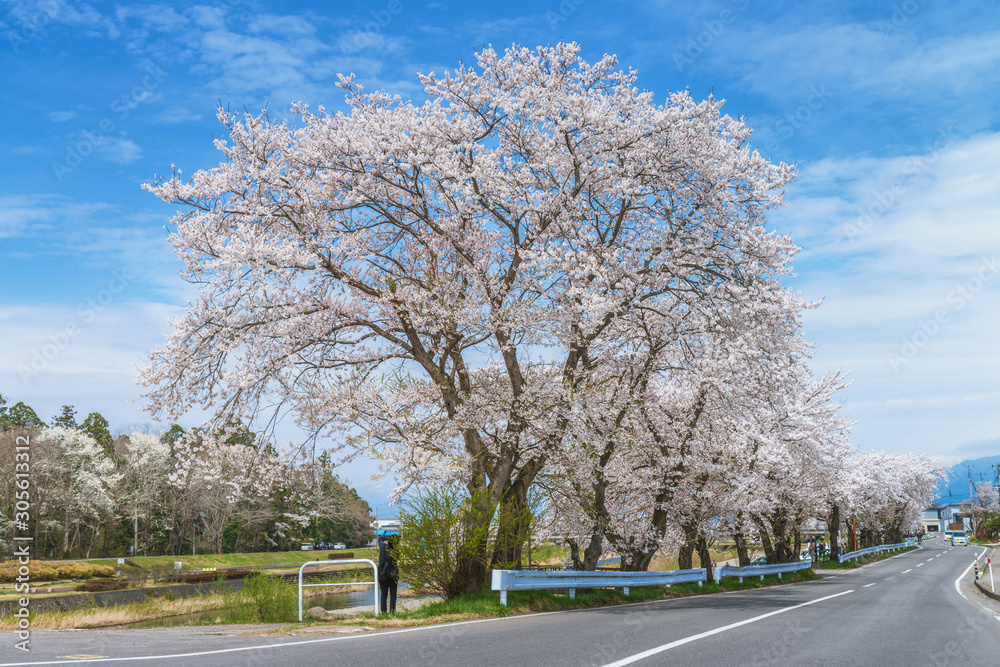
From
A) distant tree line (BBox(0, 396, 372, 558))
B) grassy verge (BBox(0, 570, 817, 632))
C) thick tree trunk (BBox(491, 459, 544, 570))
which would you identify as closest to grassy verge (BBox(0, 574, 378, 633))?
grassy verge (BBox(0, 570, 817, 632))

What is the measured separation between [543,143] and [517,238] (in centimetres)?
208

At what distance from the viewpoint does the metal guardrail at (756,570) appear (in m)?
26.5

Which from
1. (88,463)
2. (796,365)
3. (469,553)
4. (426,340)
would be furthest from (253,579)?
(88,463)

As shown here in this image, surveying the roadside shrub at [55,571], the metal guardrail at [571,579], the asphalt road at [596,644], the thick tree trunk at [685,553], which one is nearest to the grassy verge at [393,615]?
the metal guardrail at [571,579]

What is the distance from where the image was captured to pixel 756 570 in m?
29.7

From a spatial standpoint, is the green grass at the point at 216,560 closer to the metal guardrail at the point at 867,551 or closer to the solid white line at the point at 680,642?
the metal guardrail at the point at 867,551

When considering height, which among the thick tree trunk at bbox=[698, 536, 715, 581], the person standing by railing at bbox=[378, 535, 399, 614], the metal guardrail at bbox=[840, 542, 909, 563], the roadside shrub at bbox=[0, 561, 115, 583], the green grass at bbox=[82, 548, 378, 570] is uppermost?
the person standing by railing at bbox=[378, 535, 399, 614]

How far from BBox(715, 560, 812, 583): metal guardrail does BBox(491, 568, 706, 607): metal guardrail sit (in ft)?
17.8

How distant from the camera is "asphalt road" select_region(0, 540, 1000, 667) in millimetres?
7344

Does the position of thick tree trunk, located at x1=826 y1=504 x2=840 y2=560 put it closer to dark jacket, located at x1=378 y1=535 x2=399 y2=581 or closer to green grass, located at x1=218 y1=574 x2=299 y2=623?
dark jacket, located at x1=378 y1=535 x2=399 y2=581

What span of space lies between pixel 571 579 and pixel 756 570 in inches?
694

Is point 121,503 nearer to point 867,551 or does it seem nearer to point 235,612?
point 235,612

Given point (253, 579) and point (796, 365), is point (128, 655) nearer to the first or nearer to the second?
point (253, 579)

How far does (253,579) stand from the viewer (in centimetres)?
1449
